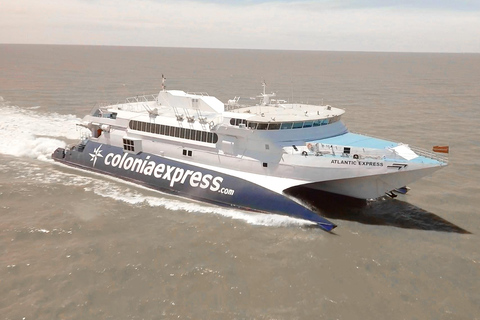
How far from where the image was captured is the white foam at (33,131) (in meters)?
33.5

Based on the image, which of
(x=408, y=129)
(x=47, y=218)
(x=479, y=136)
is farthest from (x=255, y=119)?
(x=479, y=136)

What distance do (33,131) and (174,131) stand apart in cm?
2115

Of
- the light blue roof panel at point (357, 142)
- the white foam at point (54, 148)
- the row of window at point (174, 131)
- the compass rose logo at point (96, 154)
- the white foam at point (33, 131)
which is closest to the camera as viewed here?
the white foam at point (54, 148)

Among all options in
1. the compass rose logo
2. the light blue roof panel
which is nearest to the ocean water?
the compass rose logo

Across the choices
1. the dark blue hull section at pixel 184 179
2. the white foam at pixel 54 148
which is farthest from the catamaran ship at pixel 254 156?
the white foam at pixel 54 148

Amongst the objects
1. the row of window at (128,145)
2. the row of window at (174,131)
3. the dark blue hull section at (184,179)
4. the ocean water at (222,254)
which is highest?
the row of window at (174,131)

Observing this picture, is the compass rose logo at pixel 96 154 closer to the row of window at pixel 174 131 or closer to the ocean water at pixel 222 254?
the ocean water at pixel 222 254

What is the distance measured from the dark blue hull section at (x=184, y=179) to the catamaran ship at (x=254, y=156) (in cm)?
6

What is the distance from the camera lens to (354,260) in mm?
17766

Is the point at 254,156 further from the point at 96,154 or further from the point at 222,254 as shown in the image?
the point at 96,154

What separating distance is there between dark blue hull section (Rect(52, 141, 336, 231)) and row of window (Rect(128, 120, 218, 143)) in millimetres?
1767

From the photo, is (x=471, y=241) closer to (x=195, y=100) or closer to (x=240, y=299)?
(x=240, y=299)

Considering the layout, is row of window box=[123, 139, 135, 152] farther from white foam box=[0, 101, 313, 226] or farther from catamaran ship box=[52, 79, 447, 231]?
white foam box=[0, 101, 313, 226]

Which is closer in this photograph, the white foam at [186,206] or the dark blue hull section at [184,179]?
the white foam at [186,206]
